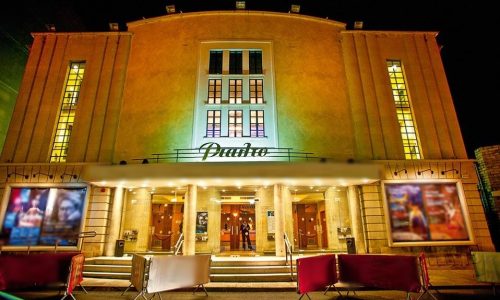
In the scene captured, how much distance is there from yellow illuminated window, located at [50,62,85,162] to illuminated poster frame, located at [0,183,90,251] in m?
2.05

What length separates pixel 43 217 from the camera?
1266 cm

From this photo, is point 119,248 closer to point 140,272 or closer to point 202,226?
point 202,226

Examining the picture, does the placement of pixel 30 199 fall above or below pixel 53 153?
below

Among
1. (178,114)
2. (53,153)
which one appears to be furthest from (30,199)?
(178,114)

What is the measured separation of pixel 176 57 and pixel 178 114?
3.92m

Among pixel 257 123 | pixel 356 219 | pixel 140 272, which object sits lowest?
pixel 140 272

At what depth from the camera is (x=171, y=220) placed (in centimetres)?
1550

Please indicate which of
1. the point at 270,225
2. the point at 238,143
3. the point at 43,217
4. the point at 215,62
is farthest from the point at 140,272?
the point at 215,62

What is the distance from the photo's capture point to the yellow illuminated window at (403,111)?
47.0 feet

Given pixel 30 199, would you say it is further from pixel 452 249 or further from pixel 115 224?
pixel 452 249

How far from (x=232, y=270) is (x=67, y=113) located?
12.9 meters

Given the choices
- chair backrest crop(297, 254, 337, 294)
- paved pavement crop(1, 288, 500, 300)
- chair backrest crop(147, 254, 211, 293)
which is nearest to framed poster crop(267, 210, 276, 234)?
paved pavement crop(1, 288, 500, 300)

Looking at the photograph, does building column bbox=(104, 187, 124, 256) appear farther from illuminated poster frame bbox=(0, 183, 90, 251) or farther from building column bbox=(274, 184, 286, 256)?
building column bbox=(274, 184, 286, 256)

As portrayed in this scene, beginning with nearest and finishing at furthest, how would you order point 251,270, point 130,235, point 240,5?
point 251,270, point 130,235, point 240,5
